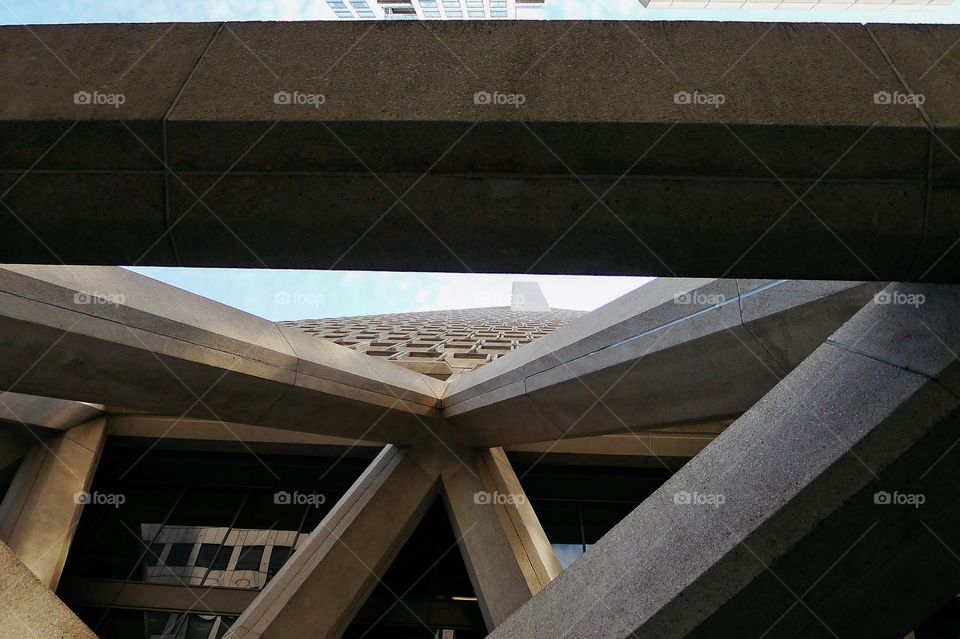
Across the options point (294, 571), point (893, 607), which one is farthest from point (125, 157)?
point (294, 571)

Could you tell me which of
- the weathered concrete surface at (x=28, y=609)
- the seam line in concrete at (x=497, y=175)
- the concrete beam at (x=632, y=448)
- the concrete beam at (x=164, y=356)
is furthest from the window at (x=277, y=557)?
the seam line in concrete at (x=497, y=175)

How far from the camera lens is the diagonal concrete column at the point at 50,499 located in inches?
352

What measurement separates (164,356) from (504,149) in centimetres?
536

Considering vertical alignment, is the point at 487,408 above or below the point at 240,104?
below

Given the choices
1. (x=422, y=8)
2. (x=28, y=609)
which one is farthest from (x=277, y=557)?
(x=422, y=8)

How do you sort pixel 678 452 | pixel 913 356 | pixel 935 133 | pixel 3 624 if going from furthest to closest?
pixel 678 452, pixel 3 624, pixel 913 356, pixel 935 133

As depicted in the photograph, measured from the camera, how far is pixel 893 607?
337cm

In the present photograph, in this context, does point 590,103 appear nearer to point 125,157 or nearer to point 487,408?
point 125,157

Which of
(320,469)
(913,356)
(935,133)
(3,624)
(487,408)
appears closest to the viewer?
(935,133)

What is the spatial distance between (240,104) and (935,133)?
12.2ft

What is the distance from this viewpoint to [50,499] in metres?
9.77

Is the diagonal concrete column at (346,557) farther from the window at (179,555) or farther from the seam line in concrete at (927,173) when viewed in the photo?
the seam line in concrete at (927,173)

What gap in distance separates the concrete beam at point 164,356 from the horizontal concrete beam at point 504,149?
3.14m

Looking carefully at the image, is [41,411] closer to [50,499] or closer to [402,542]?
[50,499]
